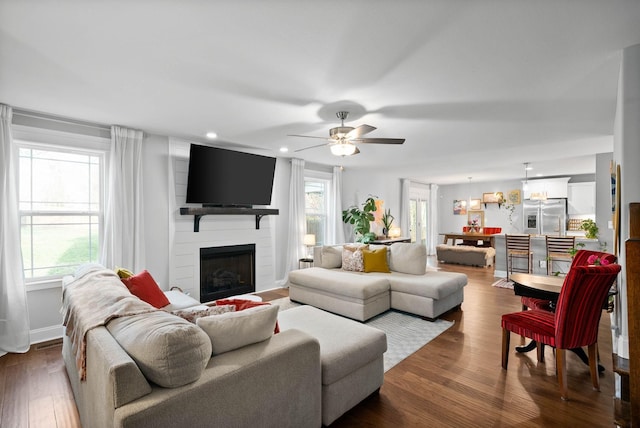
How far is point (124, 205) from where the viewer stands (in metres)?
3.99

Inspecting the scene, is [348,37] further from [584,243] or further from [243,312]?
[584,243]

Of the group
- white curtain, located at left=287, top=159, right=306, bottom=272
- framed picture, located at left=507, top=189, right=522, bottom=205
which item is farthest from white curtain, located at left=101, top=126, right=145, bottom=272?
framed picture, located at left=507, top=189, right=522, bottom=205

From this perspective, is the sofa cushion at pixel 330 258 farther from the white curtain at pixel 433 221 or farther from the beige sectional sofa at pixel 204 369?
the white curtain at pixel 433 221

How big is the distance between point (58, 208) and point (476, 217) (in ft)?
→ 36.8

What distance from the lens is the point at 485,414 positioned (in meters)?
2.12

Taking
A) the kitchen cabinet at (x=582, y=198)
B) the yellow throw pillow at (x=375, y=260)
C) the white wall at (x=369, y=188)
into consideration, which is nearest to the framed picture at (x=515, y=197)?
the kitchen cabinet at (x=582, y=198)

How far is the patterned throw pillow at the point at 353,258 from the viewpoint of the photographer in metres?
4.84

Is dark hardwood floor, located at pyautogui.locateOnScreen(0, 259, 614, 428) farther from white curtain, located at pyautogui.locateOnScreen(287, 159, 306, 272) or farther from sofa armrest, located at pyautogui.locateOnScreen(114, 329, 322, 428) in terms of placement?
white curtain, located at pyautogui.locateOnScreen(287, 159, 306, 272)

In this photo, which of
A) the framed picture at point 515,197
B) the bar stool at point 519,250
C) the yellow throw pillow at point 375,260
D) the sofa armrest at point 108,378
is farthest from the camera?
the framed picture at point 515,197

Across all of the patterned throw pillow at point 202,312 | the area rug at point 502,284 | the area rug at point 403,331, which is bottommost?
the area rug at point 403,331

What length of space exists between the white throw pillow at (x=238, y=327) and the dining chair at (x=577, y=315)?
2069mm

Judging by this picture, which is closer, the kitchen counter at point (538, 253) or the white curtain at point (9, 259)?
the white curtain at point (9, 259)

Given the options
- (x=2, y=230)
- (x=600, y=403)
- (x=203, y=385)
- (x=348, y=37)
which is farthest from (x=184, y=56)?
(x=600, y=403)

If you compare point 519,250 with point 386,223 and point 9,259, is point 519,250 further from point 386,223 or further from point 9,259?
point 9,259
